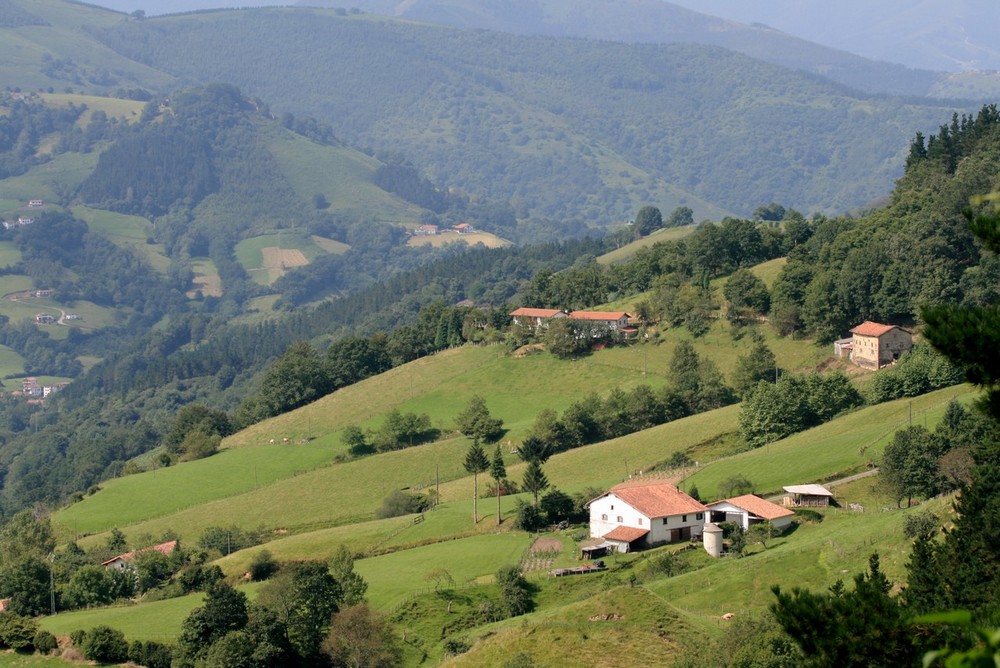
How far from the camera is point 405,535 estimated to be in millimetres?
68250

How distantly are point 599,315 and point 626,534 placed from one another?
52.1 m

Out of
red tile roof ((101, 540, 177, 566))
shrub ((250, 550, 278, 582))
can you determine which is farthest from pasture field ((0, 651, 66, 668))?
red tile roof ((101, 540, 177, 566))

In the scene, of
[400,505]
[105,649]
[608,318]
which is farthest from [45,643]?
[608,318]

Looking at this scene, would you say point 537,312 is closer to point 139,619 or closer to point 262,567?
point 262,567

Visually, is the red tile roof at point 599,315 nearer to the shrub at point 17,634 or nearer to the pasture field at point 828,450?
the pasture field at point 828,450

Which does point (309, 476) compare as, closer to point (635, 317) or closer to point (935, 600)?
point (635, 317)

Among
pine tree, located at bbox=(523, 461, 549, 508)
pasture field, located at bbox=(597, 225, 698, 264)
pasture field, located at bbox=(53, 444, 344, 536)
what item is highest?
pine tree, located at bbox=(523, 461, 549, 508)

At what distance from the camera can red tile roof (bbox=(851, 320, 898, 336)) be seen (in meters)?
85.9

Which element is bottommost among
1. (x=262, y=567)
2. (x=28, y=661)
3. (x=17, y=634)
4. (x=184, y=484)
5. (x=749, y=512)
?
(x=184, y=484)

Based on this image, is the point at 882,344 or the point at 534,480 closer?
the point at 534,480

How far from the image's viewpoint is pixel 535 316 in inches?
4636

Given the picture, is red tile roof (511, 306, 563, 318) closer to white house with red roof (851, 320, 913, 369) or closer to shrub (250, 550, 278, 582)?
white house with red roof (851, 320, 913, 369)

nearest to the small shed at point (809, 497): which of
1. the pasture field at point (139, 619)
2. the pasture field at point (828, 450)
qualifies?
the pasture field at point (828, 450)

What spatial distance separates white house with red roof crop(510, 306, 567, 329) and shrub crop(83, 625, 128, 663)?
68.9m
